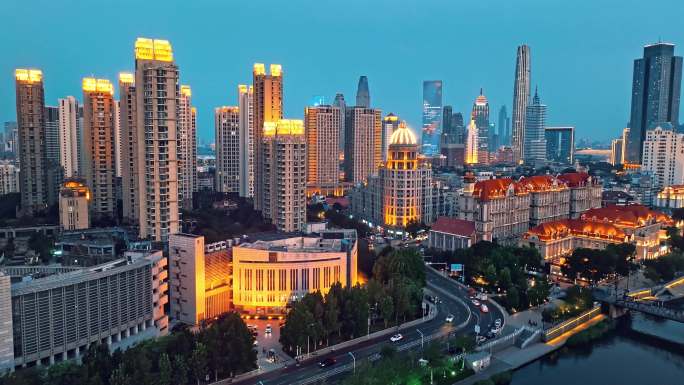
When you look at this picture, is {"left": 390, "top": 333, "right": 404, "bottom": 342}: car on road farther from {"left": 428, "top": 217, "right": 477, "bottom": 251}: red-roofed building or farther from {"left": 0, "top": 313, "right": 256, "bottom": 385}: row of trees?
{"left": 428, "top": 217, "right": 477, "bottom": 251}: red-roofed building

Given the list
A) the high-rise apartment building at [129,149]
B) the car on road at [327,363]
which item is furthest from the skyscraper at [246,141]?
the car on road at [327,363]

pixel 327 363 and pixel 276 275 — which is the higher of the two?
pixel 276 275

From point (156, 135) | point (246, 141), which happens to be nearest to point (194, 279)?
point (156, 135)

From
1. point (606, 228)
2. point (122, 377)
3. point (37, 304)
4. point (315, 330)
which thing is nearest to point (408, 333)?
point (315, 330)

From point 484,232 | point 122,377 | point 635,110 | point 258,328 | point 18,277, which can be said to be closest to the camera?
point 122,377

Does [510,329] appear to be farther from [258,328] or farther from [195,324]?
[195,324]

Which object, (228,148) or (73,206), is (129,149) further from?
(228,148)

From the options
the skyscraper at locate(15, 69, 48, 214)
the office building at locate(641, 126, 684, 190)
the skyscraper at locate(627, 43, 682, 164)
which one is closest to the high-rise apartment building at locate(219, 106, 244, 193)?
the skyscraper at locate(15, 69, 48, 214)
